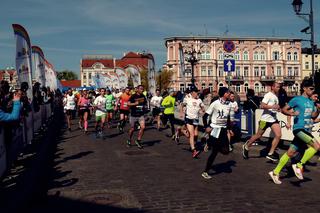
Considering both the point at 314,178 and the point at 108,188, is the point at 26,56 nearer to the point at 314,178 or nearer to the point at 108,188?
the point at 108,188

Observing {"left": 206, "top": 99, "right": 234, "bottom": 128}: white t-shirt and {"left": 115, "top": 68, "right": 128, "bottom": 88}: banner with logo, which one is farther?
{"left": 115, "top": 68, "right": 128, "bottom": 88}: banner with logo

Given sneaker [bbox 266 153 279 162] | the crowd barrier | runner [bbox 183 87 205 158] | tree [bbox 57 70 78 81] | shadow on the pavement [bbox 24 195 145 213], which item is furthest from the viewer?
tree [bbox 57 70 78 81]

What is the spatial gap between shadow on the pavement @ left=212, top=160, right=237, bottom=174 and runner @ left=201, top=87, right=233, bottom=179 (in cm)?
52

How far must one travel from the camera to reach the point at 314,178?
7055mm

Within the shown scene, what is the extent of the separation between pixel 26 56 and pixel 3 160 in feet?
17.8

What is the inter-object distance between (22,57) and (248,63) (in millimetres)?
90792

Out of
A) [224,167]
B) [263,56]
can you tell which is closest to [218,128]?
[224,167]

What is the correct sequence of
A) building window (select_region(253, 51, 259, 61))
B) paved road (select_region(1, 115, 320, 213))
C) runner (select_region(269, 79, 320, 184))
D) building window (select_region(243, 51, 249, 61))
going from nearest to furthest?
paved road (select_region(1, 115, 320, 213))
runner (select_region(269, 79, 320, 184))
building window (select_region(243, 51, 249, 61))
building window (select_region(253, 51, 259, 61))

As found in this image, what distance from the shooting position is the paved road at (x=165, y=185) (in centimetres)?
539

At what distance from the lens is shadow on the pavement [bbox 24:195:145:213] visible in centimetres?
527

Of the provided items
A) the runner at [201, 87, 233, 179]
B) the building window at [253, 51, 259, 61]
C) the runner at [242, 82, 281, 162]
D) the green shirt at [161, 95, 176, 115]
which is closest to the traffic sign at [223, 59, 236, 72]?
the green shirt at [161, 95, 176, 115]

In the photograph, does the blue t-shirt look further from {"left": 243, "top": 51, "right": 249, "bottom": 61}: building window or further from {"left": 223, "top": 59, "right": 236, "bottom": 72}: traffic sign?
{"left": 243, "top": 51, "right": 249, "bottom": 61}: building window

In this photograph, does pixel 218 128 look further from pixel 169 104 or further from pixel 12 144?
pixel 169 104

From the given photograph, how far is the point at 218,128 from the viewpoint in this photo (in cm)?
725
